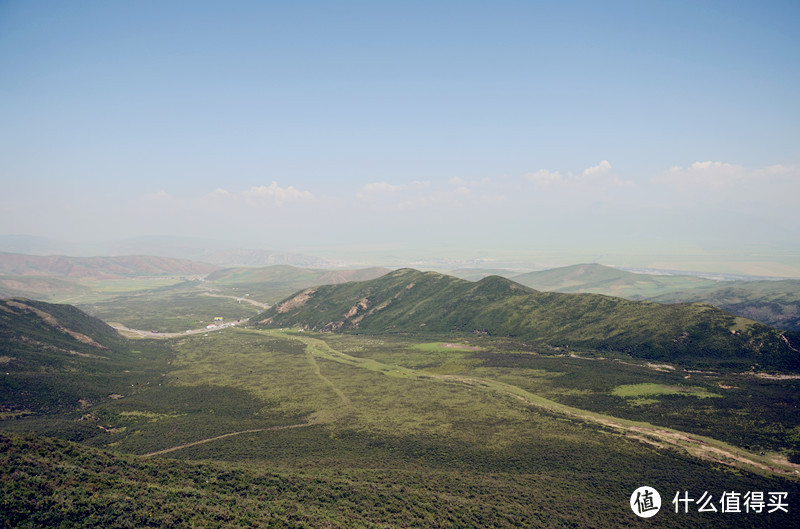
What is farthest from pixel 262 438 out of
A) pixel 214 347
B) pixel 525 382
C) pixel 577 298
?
pixel 577 298

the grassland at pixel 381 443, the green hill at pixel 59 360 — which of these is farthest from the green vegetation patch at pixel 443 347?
the green hill at pixel 59 360

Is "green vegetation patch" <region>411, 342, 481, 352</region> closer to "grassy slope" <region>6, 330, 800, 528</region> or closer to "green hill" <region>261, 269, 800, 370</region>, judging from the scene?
"green hill" <region>261, 269, 800, 370</region>

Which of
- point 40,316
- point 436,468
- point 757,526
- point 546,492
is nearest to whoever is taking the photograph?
point 757,526

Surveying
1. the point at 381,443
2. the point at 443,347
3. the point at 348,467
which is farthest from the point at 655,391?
the point at 348,467

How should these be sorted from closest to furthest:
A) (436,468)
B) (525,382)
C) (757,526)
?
(757,526), (436,468), (525,382)

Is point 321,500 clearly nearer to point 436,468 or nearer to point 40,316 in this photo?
point 436,468

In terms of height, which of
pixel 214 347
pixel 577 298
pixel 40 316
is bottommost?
pixel 214 347

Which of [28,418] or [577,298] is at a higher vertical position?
[577,298]

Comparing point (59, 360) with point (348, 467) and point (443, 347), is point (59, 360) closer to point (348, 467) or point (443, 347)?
point (348, 467)
